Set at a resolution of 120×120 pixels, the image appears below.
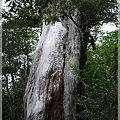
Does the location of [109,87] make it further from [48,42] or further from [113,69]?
[48,42]

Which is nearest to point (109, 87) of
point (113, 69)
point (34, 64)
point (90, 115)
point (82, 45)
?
point (90, 115)

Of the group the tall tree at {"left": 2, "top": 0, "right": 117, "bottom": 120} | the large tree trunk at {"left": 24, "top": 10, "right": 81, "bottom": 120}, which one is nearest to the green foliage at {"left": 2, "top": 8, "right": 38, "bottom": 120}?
the tall tree at {"left": 2, "top": 0, "right": 117, "bottom": 120}

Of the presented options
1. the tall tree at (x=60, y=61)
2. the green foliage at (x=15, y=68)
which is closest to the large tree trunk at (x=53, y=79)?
the tall tree at (x=60, y=61)

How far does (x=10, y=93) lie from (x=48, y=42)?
3.19 metres

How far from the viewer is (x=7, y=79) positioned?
6711 millimetres

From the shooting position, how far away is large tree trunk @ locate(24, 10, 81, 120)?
10.9ft

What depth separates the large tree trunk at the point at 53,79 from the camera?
333 cm

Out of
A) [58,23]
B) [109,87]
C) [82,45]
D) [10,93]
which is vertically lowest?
[10,93]

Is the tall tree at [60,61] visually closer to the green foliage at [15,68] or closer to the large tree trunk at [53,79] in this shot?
the large tree trunk at [53,79]

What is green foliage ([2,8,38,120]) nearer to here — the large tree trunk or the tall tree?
the tall tree

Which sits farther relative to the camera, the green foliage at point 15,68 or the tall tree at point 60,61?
the green foliage at point 15,68

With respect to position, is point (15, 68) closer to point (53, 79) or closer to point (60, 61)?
point (60, 61)

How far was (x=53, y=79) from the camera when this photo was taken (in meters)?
3.56

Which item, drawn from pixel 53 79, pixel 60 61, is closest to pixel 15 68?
pixel 60 61
